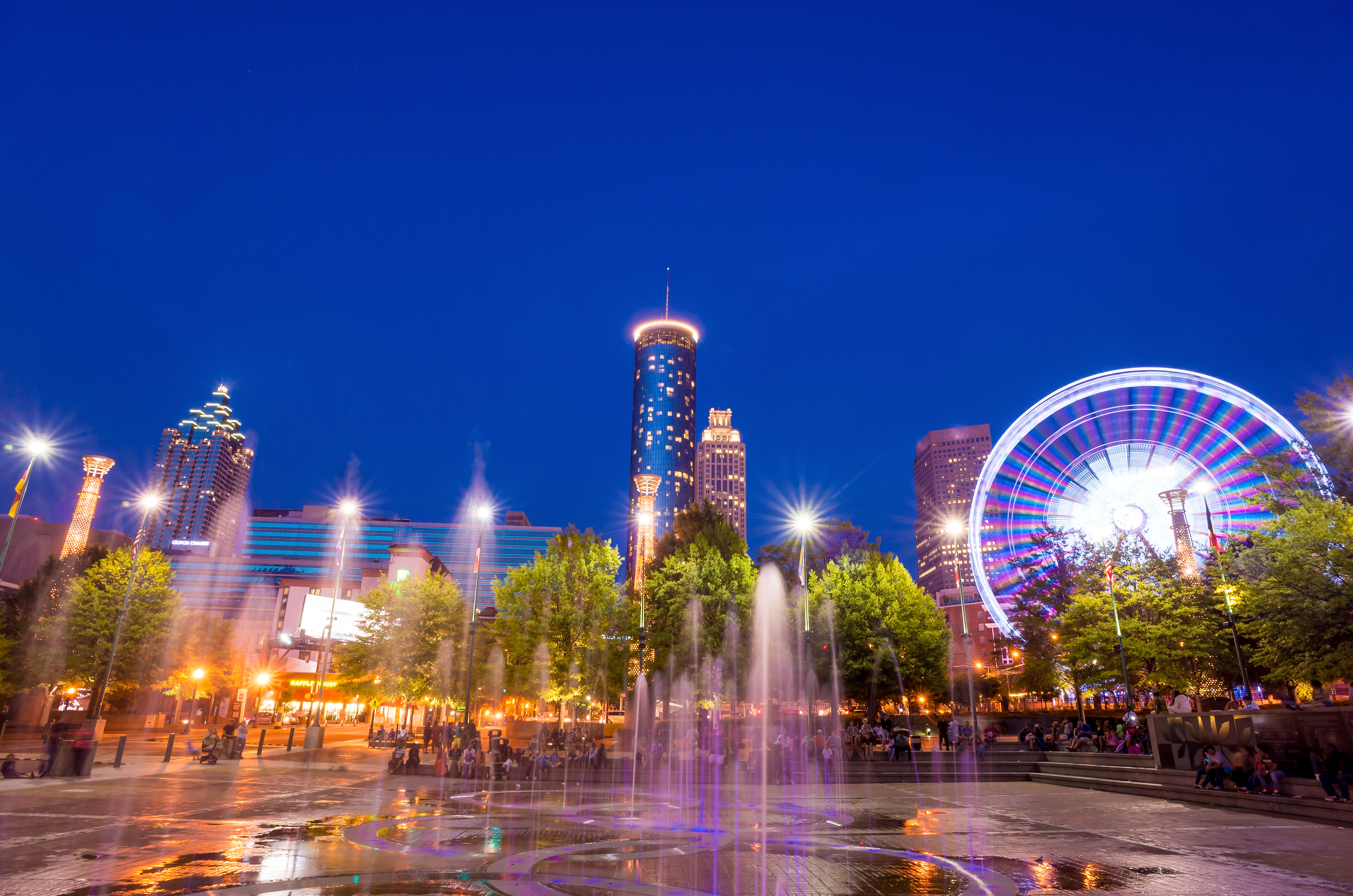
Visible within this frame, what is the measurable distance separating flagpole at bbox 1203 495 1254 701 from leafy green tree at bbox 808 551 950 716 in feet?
50.3

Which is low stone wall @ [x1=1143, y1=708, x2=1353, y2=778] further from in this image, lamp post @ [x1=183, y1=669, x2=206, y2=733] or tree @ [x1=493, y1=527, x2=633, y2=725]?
lamp post @ [x1=183, y1=669, x2=206, y2=733]

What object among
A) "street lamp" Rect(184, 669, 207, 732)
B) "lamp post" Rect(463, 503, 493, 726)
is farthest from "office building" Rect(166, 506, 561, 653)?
"lamp post" Rect(463, 503, 493, 726)

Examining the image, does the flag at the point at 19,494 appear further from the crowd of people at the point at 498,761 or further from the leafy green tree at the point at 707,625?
the leafy green tree at the point at 707,625

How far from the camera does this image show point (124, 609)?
129ft

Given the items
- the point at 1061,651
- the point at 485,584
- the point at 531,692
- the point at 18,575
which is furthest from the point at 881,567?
the point at 485,584

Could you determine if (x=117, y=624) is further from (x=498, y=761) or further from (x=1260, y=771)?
(x=1260, y=771)

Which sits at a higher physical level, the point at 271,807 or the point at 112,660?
the point at 112,660

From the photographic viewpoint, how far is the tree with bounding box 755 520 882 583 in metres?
52.5

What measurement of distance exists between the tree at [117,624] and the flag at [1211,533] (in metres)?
59.9

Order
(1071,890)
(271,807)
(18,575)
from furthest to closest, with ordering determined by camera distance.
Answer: (18,575), (271,807), (1071,890)

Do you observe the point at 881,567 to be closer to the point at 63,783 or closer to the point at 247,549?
the point at 63,783

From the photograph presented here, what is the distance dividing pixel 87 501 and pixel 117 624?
22939 mm

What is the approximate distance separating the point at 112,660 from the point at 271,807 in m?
33.4

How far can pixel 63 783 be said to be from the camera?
20.2 metres
